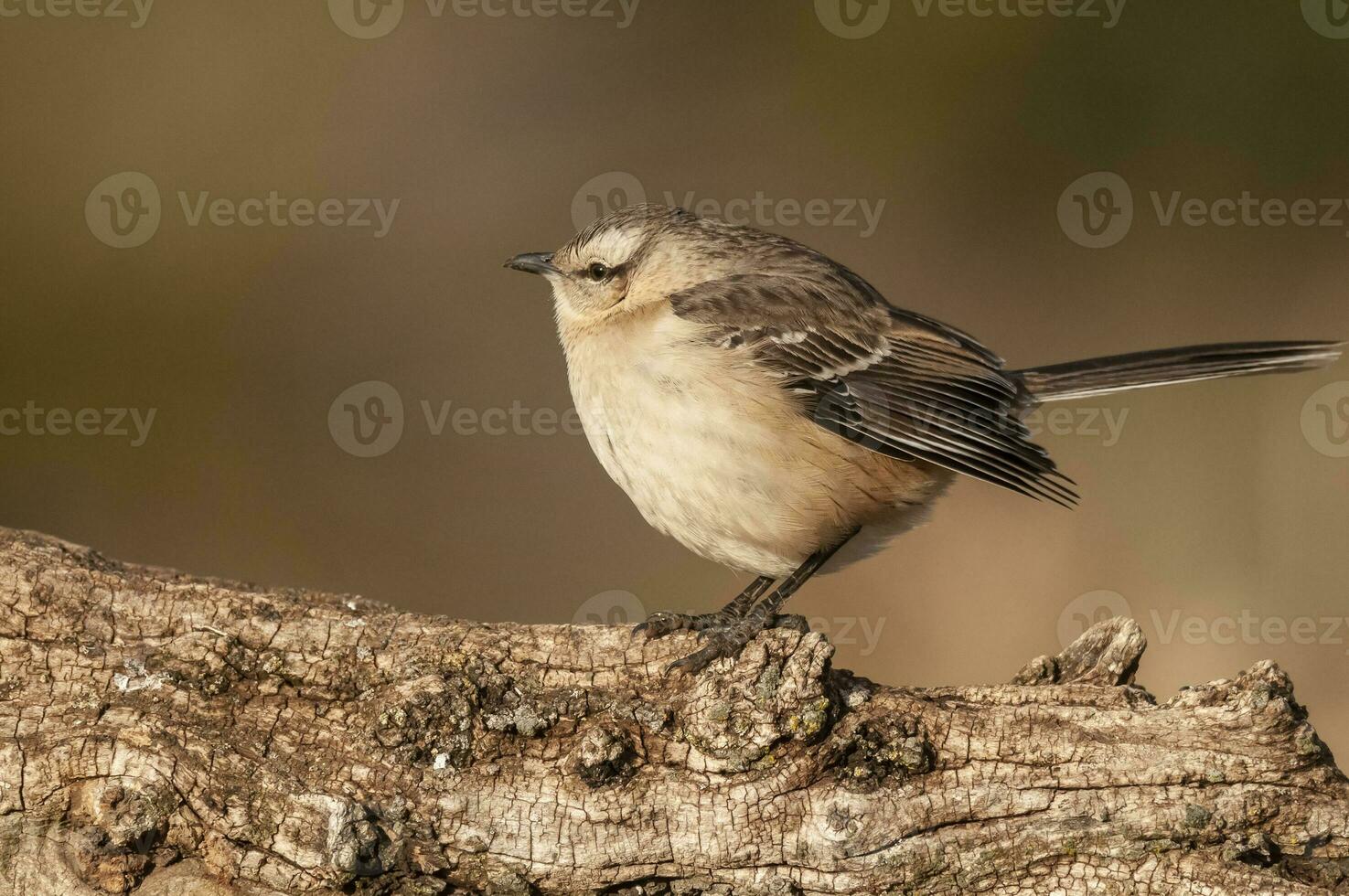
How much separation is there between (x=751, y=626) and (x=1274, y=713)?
75.9 inches

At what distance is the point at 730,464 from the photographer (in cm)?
511

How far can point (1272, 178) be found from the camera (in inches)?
403

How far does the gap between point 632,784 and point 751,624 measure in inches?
40.7

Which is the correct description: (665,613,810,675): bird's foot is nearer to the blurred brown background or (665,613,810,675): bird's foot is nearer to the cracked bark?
the cracked bark

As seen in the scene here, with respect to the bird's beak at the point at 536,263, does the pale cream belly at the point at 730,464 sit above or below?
below

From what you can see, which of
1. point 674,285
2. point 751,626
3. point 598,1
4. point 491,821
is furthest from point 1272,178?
point 491,821

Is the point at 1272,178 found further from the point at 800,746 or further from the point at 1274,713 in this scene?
the point at 800,746

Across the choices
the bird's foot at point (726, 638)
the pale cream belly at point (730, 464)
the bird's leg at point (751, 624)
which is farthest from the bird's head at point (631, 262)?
the bird's foot at point (726, 638)

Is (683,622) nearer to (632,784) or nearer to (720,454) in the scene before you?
(720,454)

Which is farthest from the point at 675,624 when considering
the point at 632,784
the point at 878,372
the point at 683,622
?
the point at 878,372

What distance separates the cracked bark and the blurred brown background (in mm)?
4669

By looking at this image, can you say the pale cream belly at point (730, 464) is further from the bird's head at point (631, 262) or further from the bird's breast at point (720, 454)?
the bird's head at point (631, 262)

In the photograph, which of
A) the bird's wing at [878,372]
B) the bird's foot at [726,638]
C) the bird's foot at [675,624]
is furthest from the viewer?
the bird's wing at [878,372]

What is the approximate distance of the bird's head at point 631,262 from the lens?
587 cm
